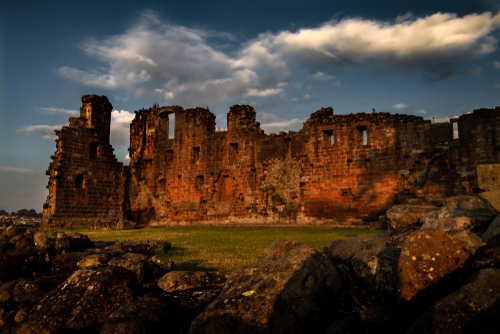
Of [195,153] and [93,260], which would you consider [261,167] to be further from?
[93,260]

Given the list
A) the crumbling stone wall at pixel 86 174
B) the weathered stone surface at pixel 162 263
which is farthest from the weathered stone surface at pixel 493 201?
the crumbling stone wall at pixel 86 174

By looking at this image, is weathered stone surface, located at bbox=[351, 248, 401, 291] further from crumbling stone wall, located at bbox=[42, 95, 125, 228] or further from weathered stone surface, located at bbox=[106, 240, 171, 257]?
crumbling stone wall, located at bbox=[42, 95, 125, 228]

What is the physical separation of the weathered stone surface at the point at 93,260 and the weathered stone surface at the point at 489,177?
23.2 ft

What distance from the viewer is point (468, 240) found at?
3607 mm

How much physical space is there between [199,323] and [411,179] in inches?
594

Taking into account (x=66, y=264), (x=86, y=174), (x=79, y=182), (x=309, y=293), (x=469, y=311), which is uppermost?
(x=86, y=174)

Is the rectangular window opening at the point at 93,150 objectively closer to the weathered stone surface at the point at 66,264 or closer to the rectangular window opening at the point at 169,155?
the rectangular window opening at the point at 169,155

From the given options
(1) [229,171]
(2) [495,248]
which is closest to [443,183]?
(1) [229,171]

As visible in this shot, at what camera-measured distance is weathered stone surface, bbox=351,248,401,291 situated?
12.2ft

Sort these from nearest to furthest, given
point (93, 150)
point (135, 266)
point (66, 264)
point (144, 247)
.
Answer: point (135, 266) → point (66, 264) → point (144, 247) → point (93, 150)

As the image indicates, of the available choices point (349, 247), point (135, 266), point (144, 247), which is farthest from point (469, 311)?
point (144, 247)

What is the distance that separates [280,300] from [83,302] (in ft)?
8.30

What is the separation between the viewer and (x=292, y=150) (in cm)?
1995

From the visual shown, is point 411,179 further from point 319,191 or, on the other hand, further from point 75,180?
point 75,180
